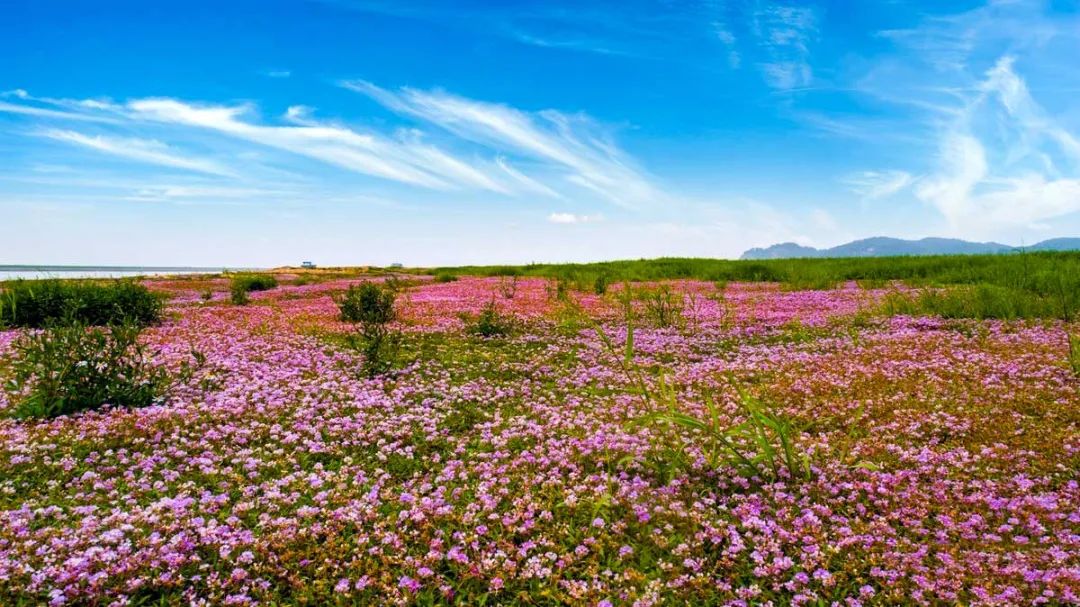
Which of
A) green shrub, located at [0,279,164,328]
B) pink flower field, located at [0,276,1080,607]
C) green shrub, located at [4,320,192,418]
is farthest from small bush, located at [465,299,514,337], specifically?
green shrub, located at [0,279,164,328]

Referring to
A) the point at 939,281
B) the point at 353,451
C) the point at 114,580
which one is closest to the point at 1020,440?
the point at 353,451

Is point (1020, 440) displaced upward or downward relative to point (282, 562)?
upward

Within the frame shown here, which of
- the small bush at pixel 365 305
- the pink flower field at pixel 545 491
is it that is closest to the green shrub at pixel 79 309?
the small bush at pixel 365 305

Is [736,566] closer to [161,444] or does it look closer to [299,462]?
[299,462]

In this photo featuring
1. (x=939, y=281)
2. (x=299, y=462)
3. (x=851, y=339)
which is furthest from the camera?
(x=939, y=281)

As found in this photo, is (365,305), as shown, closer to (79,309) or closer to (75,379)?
(79,309)

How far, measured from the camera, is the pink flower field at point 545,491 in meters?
4.05

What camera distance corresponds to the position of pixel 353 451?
6375 millimetres

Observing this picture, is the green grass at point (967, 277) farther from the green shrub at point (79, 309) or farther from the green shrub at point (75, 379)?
the green shrub at point (75, 379)

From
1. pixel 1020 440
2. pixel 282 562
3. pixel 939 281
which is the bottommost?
pixel 282 562

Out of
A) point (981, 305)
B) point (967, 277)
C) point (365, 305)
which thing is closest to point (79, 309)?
point (365, 305)

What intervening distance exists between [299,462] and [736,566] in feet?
14.1

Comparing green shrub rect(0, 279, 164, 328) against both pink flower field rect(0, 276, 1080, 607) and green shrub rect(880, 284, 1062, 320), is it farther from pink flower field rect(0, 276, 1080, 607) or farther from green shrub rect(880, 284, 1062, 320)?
green shrub rect(880, 284, 1062, 320)

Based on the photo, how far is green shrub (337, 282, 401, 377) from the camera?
970cm
